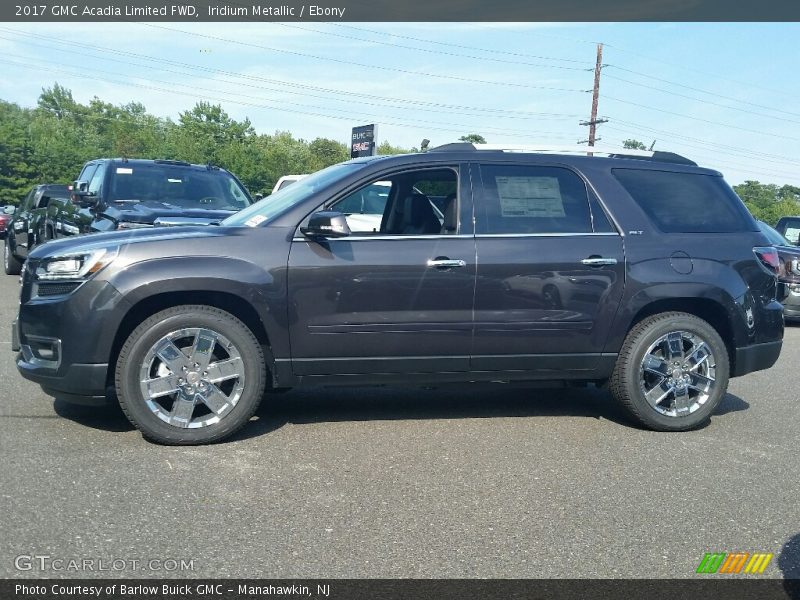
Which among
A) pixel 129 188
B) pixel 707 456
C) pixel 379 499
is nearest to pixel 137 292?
pixel 379 499

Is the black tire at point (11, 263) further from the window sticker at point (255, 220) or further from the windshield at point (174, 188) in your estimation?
the window sticker at point (255, 220)

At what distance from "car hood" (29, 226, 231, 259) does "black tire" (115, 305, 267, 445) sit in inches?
17.9

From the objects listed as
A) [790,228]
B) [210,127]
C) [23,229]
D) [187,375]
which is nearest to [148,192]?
[23,229]

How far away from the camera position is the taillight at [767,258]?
578 centimetres

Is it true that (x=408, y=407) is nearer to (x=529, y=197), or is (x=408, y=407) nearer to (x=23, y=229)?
(x=529, y=197)

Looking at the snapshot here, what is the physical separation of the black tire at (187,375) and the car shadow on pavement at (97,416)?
1.56 feet

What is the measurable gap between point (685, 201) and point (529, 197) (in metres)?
1.22

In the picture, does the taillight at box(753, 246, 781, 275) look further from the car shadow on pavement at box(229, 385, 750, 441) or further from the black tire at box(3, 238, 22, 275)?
the black tire at box(3, 238, 22, 275)

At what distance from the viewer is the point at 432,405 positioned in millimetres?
6195

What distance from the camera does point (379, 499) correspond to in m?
4.12

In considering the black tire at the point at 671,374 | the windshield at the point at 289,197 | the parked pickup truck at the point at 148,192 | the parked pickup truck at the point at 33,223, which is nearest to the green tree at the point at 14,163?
the parked pickup truck at the point at 33,223

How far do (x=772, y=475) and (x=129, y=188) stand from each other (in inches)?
321

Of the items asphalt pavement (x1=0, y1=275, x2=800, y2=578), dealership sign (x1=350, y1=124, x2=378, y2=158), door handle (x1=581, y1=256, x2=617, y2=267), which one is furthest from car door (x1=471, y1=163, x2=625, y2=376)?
dealership sign (x1=350, y1=124, x2=378, y2=158)

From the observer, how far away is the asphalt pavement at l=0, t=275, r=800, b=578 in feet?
11.3
